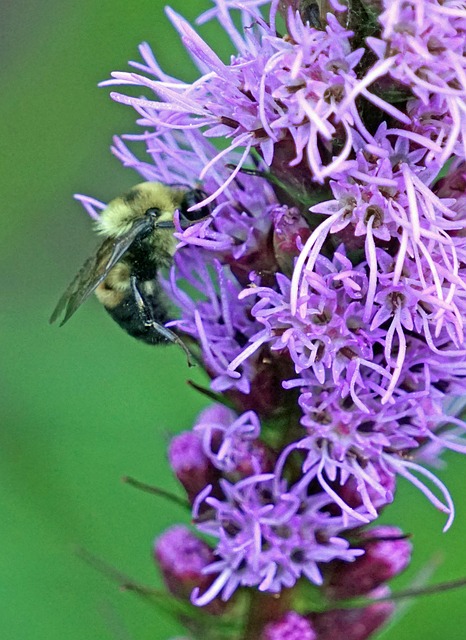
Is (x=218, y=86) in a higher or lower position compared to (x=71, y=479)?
higher

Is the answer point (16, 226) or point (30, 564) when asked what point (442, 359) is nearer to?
point (30, 564)

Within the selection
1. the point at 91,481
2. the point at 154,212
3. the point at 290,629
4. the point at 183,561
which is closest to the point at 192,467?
the point at 183,561

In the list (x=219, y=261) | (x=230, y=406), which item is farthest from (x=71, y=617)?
(x=219, y=261)

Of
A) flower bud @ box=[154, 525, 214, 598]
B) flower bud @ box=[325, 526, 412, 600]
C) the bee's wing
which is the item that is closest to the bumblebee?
the bee's wing

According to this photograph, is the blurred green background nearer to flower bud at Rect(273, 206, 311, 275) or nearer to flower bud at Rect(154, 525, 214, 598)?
flower bud at Rect(154, 525, 214, 598)

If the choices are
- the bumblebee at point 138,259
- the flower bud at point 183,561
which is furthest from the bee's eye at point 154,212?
the flower bud at point 183,561
